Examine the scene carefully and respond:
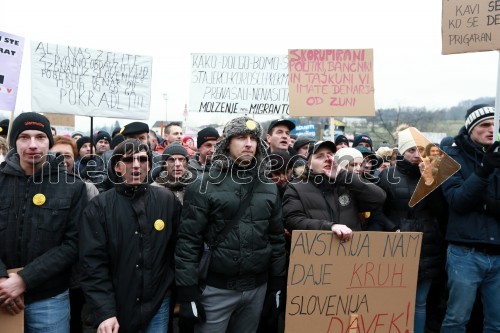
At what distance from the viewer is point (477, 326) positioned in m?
4.26

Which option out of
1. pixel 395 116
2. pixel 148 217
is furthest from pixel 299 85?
pixel 395 116

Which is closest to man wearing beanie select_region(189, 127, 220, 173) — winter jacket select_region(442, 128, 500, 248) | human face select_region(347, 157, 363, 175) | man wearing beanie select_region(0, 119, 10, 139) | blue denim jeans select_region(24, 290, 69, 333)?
human face select_region(347, 157, 363, 175)

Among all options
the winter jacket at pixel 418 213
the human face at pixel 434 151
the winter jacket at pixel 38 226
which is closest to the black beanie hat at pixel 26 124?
the winter jacket at pixel 38 226

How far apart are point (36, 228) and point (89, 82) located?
119 inches

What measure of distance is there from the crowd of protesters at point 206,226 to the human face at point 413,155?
0.01 metres

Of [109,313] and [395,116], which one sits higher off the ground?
[395,116]

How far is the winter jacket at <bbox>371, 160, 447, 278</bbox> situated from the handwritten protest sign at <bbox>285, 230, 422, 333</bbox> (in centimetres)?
45

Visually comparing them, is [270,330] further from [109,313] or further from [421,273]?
[421,273]

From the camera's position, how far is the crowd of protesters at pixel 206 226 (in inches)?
102

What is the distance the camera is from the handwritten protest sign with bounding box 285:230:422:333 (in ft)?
9.64

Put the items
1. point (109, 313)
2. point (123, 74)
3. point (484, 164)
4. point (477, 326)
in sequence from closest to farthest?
1. point (109, 313)
2. point (484, 164)
3. point (477, 326)
4. point (123, 74)

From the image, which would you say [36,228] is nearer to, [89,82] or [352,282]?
[352,282]

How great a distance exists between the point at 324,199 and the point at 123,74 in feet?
11.8

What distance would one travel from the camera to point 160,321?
108 inches
